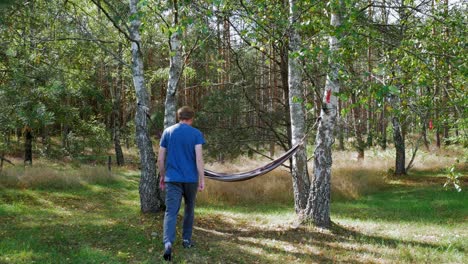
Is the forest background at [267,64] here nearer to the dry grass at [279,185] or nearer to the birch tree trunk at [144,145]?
the birch tree trunk at [144,145]

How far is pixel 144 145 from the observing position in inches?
209

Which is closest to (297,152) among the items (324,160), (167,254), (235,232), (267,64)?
(324,160)

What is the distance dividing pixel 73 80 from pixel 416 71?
6.05 metres

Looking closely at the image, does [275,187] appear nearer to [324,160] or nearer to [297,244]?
[324,160]

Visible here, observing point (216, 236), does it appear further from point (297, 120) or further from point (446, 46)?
point (446, 46)

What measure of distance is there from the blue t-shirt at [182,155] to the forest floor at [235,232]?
782 mm

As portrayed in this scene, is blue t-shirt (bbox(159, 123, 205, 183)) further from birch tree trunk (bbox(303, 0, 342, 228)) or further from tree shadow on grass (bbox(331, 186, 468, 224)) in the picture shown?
tree shadow on grass (bbox(331, 186, 468, 224))

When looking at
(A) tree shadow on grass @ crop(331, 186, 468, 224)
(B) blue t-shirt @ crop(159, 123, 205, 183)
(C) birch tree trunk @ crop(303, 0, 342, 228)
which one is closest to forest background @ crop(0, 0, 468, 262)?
(C) birch tree trunk @ crop(303, 0, 342, 228)

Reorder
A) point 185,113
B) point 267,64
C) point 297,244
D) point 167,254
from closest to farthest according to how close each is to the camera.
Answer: point 167,254 → point 185,113 → point 297,244 → point 267,64

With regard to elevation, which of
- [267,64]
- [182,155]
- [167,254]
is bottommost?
[167,254]

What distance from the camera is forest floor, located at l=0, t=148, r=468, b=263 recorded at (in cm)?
392

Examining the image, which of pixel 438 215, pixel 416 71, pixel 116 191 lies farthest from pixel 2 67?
pixel 438 215

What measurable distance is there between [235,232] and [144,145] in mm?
1722

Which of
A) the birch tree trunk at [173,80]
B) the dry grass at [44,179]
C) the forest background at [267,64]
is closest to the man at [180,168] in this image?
the forest background at [267,64]
